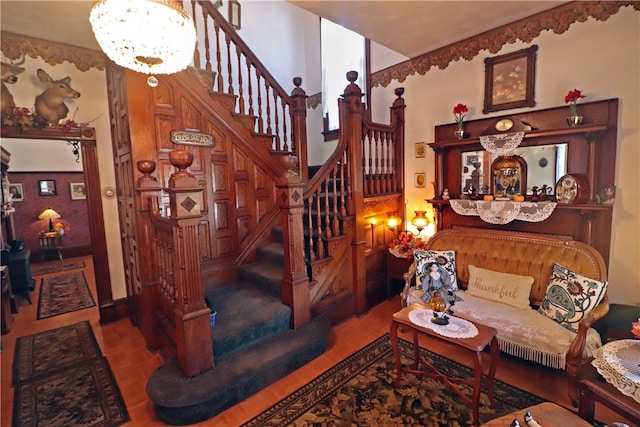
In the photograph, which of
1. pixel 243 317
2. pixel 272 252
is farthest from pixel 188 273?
pixel 272 252

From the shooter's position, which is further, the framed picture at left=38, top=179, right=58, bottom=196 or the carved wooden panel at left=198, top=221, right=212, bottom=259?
the framed picture at left=38, top=179, right=58, bottom=196

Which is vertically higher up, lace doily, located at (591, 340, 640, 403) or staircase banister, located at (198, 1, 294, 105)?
staircase banister, located at (198, 1, 294, 105)

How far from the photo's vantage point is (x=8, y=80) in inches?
114

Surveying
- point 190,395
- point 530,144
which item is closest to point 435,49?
point 530,144

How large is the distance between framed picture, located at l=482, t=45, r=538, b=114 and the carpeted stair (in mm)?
2830

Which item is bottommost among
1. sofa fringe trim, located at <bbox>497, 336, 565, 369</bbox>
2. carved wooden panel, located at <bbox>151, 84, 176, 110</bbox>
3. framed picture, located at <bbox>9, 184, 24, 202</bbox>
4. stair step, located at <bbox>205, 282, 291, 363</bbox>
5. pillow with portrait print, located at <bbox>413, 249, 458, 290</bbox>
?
sofa fringe trim, located at <bbox>497, 336, 565, 369</bbox>

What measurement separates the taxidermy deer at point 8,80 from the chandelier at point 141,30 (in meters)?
1.97

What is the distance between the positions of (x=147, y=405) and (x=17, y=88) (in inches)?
129

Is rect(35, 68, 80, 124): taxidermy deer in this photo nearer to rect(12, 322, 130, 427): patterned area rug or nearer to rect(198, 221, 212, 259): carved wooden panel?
rect(198, 221, 212, 259): carved wooden panel

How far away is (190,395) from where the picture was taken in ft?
6.53

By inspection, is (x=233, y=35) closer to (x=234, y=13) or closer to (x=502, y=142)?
(x=234, y=13)

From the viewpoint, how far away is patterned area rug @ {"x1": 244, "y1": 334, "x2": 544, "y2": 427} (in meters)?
2.00

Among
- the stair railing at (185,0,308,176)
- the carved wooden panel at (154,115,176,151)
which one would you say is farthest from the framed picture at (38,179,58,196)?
the carved wooden panel at (154,115,176,151)

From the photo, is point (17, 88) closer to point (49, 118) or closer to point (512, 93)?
point (49, 118)
